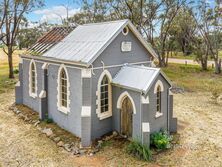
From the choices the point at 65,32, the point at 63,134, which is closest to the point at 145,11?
the point at 65,32

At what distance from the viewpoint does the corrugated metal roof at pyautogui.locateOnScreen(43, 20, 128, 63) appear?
13914mm

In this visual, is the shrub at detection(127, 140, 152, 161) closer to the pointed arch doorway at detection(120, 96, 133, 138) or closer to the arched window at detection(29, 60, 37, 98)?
the pointed arch doorway at detection(120, 96, 133, 138)

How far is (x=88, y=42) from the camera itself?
1509 cm

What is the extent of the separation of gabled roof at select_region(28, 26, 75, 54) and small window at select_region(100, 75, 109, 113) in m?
5.45

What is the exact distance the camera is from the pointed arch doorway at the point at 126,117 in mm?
13773

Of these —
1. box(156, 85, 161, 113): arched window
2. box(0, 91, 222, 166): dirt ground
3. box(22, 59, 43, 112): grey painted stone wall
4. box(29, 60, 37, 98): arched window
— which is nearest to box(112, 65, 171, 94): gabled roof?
box(156, 85, 161, 113): arched window

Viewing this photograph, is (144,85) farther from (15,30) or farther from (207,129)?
(15,30)

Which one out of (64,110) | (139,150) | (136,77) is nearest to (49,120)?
(64,110)

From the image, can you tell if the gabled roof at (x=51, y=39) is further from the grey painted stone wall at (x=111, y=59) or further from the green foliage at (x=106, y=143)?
the green foliage at (x=106, y=143)

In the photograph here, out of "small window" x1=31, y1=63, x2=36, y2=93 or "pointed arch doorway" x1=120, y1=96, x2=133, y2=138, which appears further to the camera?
"small window" x1=31, y1=63, x2=36, y2=93

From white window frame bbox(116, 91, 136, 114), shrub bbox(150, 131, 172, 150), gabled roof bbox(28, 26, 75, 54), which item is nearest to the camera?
shrub bbox(150, 131, 172, 150)

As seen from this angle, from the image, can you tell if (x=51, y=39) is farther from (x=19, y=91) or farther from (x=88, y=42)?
(x=19, y=91)

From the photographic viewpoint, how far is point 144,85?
41.6 feet

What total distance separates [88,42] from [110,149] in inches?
253
